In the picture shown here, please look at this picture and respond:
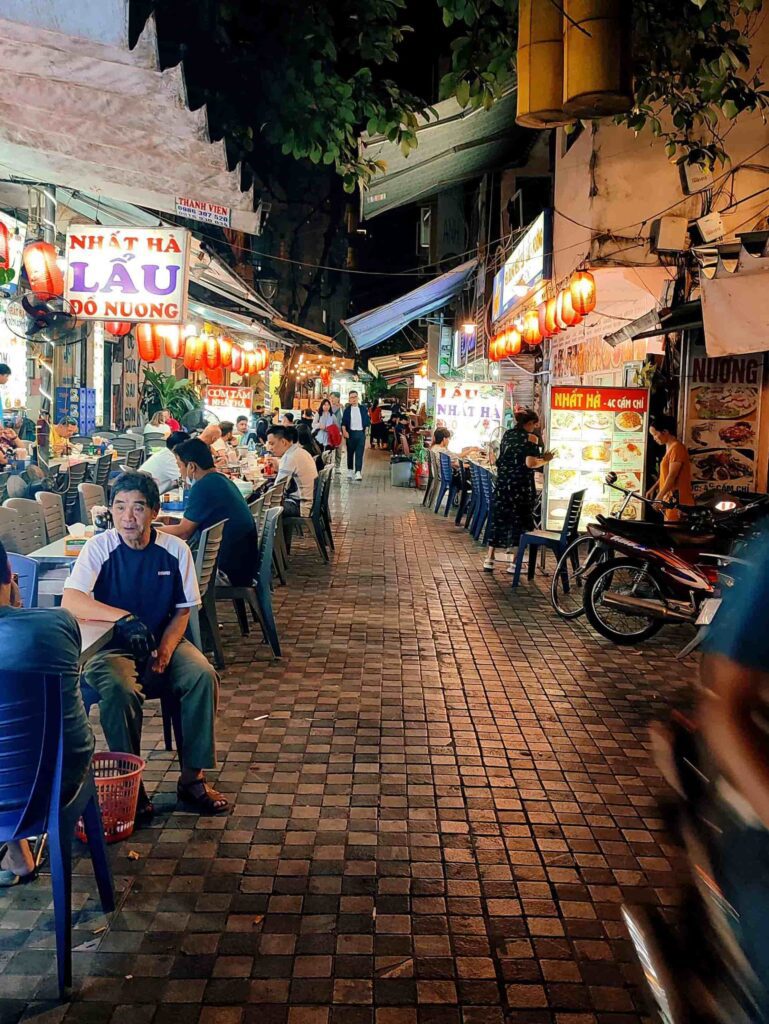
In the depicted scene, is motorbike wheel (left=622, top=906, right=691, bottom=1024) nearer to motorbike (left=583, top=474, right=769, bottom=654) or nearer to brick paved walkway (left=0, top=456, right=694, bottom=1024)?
brick paved walkway (left=0, top=456, right=694, bottom=1024)

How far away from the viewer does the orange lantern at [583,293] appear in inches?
397

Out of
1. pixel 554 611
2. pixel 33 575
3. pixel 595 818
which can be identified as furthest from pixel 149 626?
pixel 554 611

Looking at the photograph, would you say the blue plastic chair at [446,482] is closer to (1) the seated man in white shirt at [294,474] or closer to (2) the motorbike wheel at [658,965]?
(1) the seated man in white shirt at [294,474]

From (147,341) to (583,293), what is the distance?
6485 millimetres

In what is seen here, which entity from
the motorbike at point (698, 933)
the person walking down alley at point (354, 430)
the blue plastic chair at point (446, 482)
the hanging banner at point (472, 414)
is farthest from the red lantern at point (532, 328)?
the motorbike at point (698, 933)

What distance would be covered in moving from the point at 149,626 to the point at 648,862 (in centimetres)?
264

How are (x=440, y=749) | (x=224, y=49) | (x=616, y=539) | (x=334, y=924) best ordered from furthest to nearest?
(x=224, y=49) < (x=616, y=539) < (x=440, y=749) < (x=334, y=924)

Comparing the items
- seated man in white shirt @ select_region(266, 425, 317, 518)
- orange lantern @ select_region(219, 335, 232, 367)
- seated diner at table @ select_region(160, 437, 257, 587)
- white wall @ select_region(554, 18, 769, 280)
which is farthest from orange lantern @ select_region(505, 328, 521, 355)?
seated diner at table @ select_region(160, 437, 257, 587)

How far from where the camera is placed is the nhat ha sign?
9227 mm

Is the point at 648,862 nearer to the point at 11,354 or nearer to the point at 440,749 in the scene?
the point at 440,749

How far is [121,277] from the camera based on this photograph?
9.27 meters

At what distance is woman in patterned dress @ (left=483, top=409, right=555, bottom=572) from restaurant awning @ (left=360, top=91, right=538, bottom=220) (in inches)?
159

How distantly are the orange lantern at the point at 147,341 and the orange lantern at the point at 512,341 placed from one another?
18.4 feet

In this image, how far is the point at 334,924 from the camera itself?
3377 millimetres
